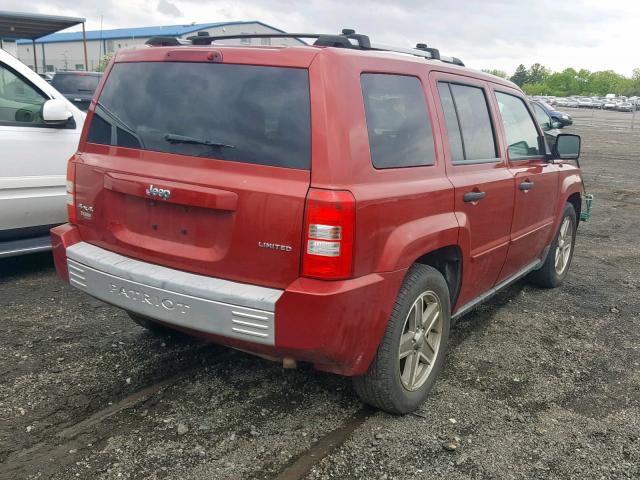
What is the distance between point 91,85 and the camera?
40.0 ft

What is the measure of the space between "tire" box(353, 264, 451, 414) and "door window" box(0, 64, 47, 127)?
3.73 meters

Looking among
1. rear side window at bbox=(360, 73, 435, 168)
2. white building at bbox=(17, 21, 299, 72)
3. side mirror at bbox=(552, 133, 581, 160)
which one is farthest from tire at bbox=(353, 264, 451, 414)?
white building at bbox=(17, 21, 299, 72)

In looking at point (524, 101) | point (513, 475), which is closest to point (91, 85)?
point (524, 101)

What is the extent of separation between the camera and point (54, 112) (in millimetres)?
5070

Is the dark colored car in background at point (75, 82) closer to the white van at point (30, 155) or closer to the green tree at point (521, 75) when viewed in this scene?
the white van at point (30, 155)

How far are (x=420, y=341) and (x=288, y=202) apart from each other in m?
1.24

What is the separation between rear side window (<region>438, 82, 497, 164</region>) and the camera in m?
3.57

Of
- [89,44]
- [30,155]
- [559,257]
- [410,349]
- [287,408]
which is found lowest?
[287,408]

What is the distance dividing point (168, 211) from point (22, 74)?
3.07m

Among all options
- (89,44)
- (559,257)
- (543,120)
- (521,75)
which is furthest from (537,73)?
Result: (559,257)

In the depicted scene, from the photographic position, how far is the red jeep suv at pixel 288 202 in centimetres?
269

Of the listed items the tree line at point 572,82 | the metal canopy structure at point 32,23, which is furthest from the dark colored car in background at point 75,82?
the tree line at point 572,82

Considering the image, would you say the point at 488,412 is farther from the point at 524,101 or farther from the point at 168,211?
the point at 524,101

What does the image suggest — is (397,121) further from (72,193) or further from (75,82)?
(75,82)
